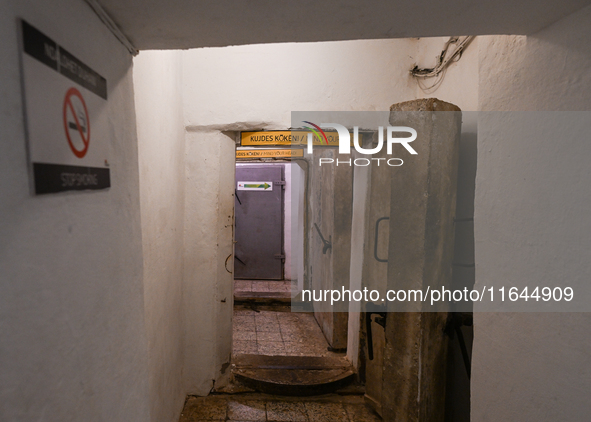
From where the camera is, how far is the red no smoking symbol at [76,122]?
740 millimetres

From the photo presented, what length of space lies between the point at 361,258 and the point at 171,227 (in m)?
1.48

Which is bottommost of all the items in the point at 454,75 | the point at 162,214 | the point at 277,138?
the point at 162,214

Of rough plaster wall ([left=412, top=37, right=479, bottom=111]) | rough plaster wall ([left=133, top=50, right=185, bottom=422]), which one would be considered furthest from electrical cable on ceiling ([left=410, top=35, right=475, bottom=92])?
rough plaster wall ([left=133, top=50, right=185, bottom=422])

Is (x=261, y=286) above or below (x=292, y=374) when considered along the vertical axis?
below

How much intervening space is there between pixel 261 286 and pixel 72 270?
5.51 m

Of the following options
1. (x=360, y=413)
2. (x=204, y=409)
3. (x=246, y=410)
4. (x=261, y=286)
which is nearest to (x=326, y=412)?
(x=360, y=413)

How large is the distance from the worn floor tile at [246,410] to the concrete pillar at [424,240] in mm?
1066

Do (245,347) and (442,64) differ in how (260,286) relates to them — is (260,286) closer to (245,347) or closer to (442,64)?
(245,347)

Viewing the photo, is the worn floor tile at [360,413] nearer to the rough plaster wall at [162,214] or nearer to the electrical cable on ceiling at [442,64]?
the rough plaster wall at [162,214]

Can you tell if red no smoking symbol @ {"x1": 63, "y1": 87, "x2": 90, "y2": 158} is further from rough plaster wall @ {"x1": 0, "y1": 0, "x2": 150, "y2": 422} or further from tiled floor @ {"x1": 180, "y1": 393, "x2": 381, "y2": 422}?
tiled floor @ {"x1": 180, "y1": 393, "x2": 381, "y2": 422}

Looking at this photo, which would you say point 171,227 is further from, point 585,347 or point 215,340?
point 585,347

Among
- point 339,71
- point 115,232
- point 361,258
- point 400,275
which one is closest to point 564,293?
point 400,275

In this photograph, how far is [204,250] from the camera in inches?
108

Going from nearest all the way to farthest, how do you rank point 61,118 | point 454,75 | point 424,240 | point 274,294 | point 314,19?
point 61,118
point 314,19
point 424,240
point 454,75
point 274,294
